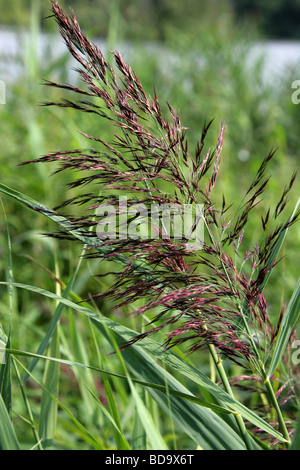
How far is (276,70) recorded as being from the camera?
4.34 metres

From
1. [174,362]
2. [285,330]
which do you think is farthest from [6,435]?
[285,330]

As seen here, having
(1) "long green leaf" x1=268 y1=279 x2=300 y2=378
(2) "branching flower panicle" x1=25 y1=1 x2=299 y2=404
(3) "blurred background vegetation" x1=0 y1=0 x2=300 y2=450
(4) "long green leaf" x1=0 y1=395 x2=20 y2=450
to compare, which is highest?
(3) "blurred background vegetation" x1=0 y1=0 x2=300 y2=450

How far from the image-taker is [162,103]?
3.53 metres

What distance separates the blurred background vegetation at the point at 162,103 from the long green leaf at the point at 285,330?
35.2 inches

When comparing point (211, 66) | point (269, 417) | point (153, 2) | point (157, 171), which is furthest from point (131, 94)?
point (153, 2)

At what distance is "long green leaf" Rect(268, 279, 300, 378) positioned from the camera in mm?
694

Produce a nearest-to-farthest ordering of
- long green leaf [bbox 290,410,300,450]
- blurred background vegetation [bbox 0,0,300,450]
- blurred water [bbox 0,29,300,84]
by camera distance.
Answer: long green leaf [bbox 290,410,300,450], blurred background vegetation [bbox 0,0,300,450], blurred water [bbox 0,29,300,84]

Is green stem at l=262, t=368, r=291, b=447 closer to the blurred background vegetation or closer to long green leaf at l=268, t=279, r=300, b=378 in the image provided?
long green leaf at l=268, t=279, r=300, b=378

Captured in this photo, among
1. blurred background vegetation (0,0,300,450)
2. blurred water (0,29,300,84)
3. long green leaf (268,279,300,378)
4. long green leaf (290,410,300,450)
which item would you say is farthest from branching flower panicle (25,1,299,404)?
blurred water (0,29,300,84)

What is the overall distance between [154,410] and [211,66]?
3590 millimetres

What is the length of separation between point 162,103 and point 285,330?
9.80 feet

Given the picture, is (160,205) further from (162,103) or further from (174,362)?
(162,103)

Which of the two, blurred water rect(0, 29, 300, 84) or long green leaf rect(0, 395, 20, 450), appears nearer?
long green leaf rect(0, 395, 20, 450)

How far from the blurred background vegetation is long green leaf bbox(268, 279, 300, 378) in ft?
2.93
